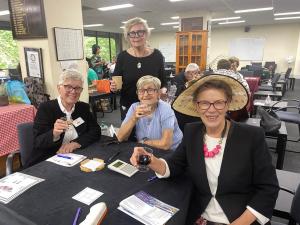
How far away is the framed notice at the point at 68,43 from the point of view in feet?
11.1

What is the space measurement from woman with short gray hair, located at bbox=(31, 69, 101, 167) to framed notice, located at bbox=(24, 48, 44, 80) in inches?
73.6

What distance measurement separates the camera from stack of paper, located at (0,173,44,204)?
1068 mm

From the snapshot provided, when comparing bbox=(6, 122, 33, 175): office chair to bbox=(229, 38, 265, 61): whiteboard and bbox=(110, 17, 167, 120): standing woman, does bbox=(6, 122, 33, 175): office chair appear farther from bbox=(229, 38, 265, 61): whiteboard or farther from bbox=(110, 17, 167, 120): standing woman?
bbox=(229, 38, 265, 61): whiteboard

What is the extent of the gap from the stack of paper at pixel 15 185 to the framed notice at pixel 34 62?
2480mm

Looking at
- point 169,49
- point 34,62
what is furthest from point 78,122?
point 169,49

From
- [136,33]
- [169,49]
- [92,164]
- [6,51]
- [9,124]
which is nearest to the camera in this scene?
[92,164]

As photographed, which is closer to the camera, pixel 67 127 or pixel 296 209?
pixel 296 209

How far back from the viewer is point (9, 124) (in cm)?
277

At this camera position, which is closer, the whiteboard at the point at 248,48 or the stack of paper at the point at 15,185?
the stack of paper at the point at 15,185

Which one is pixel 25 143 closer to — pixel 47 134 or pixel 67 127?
pixel 47 134

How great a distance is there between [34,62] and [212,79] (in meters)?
3.06

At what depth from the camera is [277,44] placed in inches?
459

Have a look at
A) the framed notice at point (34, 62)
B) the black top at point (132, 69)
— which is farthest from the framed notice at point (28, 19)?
the black top at point (132, 69)

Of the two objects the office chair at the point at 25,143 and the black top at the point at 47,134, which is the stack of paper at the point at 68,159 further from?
the office chair at the point at 25,143
